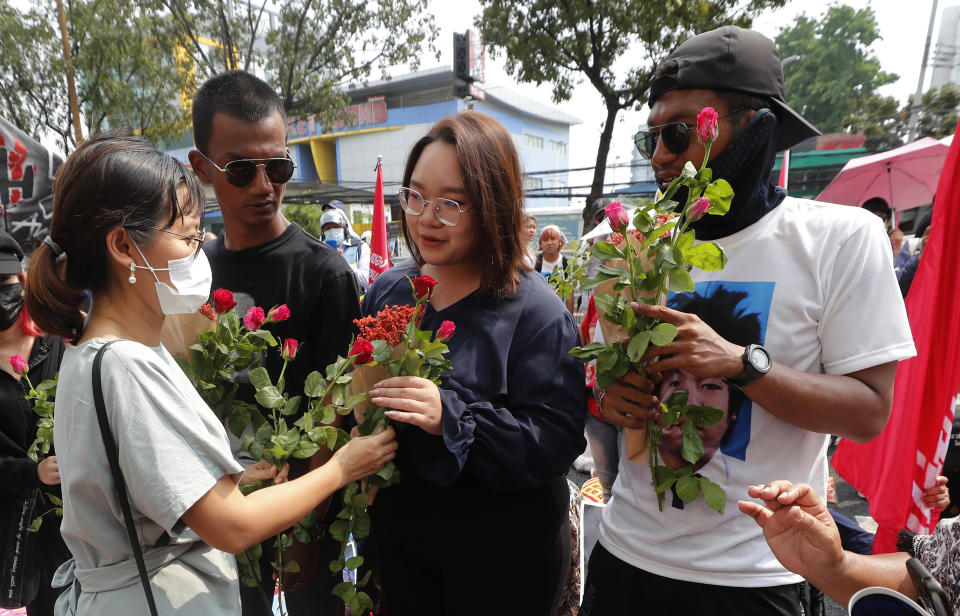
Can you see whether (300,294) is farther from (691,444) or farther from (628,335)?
(691,444)

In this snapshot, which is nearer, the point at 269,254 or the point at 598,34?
the point at 269,254

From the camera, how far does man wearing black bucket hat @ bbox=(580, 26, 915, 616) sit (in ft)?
4.19

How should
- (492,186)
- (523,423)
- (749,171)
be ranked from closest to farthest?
(749,171) < (523,423) < (492,186)

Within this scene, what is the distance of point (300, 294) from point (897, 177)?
8453mm

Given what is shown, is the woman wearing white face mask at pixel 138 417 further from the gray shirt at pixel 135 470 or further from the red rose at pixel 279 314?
the red rose at pixel 279 314

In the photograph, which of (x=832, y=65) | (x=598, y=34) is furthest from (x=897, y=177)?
(x=832, y=65)

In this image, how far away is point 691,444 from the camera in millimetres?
1308

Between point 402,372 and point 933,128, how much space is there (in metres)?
21.4

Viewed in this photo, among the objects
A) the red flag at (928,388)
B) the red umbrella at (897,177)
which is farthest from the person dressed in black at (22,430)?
the red umbrella at (897,177)

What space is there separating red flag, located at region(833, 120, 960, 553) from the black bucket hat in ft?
3.93

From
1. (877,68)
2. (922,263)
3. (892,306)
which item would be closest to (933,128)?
(922,263)

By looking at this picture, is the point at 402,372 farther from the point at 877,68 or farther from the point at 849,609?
the point at 877,68

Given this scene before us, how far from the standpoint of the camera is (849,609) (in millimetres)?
1083

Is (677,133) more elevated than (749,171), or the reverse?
(677,133)
